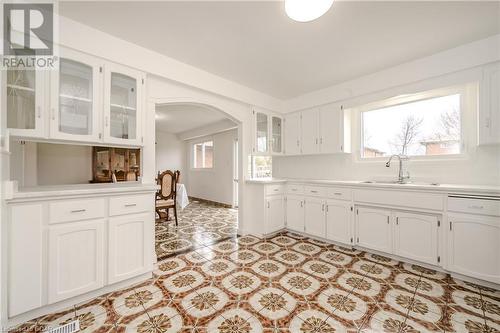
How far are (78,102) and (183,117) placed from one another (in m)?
3.69

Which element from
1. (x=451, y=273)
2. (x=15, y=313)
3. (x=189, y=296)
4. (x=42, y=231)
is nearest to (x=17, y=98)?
(x=42, y=231)

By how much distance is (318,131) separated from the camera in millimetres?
3602

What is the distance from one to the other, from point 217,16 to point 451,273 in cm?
348

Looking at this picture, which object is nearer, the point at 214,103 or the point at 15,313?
the point at 15,313

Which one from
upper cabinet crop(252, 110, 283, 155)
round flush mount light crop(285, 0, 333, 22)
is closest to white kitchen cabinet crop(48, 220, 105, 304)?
round flush mount light crop(285, 0, 333, 22)

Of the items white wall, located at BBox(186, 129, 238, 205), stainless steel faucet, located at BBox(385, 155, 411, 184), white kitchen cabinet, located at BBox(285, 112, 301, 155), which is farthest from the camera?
white wall, located at BBox(186, 129, 238, 205)

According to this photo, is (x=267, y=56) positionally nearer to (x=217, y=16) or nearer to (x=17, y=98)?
(x=217, y=16)

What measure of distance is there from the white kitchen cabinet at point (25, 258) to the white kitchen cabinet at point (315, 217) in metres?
3.11

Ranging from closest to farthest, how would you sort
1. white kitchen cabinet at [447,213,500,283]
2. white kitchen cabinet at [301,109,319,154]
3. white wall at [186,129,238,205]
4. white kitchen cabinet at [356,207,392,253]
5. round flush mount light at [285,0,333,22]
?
round flush mount light at [285,0,333,22] < white kitchen cabinet at [447,213,500,283] < white kitchen cabinet at [356,207,392,253] < white kitchen cabinet at [301,109,319,154] < white wall at [186,129,238,205]

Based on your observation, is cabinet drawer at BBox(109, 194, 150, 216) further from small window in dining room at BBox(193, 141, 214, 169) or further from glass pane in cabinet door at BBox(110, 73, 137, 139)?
small window in dining room at BBox(193, 141, 214, 169)

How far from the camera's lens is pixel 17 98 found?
170 centimetres

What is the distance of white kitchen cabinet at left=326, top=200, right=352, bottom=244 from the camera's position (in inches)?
115

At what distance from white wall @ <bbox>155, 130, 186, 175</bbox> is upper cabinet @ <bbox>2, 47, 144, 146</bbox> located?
216 inches

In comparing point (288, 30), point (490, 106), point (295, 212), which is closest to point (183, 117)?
point (295, 212)
